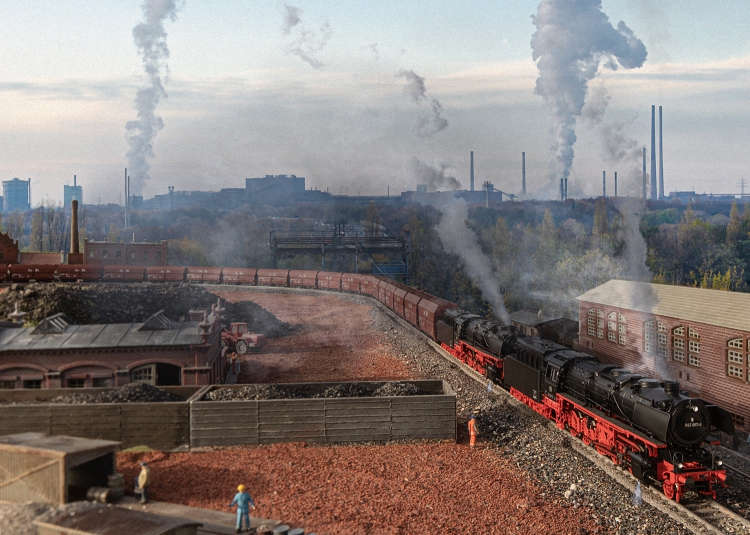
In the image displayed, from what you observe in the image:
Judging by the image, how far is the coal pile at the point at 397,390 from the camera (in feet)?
66.6

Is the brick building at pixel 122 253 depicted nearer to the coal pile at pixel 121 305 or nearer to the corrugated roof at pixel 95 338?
the coal pile at pixel 121 305

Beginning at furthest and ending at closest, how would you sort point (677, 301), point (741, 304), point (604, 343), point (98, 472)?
point (604, 343), point (677, 301), point (741, 304), point (98, 472)

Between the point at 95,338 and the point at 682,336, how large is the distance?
24763 mm

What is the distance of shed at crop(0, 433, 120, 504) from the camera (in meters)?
13.6

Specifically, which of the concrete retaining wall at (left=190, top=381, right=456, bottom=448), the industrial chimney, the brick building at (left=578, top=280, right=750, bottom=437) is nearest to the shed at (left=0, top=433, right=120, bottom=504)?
the concrete retaining wall at (left=190, top=381, right=456, bottom=448)

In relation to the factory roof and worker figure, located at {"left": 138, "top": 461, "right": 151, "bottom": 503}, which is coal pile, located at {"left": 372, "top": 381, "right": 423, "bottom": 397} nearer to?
the factory roof

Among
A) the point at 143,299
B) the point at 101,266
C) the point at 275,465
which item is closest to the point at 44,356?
the point at 275,465

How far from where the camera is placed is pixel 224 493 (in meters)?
15.1

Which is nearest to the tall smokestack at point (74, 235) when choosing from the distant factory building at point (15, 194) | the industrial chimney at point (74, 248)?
the industrial chimney at point (74, 248)

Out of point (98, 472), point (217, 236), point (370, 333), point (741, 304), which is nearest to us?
point (98, 472)

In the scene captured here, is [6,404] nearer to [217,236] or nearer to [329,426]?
[329,426]

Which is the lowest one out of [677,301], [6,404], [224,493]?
[224,493]

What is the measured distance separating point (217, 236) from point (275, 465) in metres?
87.4

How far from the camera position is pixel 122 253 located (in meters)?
62.4
